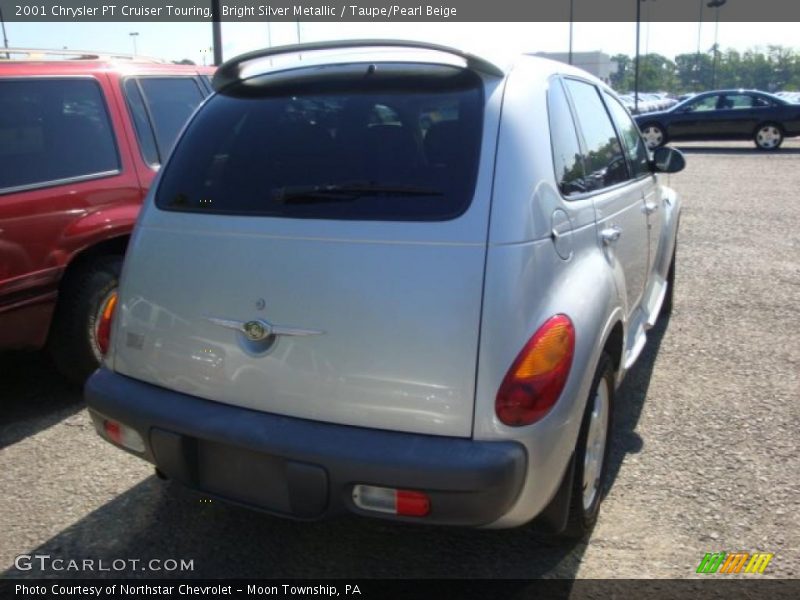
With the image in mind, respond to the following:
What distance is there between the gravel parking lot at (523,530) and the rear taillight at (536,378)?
80 cm

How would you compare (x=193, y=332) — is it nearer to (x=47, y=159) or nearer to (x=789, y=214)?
(x=47, y=159)

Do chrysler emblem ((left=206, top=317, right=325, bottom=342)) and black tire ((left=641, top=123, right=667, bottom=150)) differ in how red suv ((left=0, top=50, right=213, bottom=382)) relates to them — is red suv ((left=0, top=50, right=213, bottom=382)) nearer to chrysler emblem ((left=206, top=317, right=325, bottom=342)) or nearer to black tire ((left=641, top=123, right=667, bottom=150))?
chrysler emblem ((left=206, top=317, right=325, bottom=342))

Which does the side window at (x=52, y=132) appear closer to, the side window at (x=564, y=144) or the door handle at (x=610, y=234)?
the side window at (x=564, y=144)

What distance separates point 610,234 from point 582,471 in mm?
950

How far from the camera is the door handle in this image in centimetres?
294

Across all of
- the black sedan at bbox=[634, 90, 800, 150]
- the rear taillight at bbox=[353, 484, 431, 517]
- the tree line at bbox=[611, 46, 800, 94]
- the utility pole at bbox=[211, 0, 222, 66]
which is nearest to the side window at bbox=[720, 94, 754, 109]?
the black sedan at bbox=[634, 90, 800, 150]

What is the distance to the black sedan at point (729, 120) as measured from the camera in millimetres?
19203

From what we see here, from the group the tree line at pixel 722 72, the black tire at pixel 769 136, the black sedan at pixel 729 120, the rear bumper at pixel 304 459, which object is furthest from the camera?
the tree line at pixel 722 72

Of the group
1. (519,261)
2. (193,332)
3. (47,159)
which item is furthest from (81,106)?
(519,261)

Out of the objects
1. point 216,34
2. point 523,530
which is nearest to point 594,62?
point 216,34

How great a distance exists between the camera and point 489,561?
277 centimetres

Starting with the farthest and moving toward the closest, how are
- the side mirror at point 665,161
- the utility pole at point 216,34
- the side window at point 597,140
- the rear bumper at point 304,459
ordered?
1. the utility pole at point 216,34
2. the side mirror at point 665,161
3. the side window at point 597,140
4. the rear bumper at point 304,459

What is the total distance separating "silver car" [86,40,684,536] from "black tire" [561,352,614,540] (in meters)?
0.01

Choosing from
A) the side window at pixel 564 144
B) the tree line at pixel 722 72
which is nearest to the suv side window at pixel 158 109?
the side window at pixel 564 144
